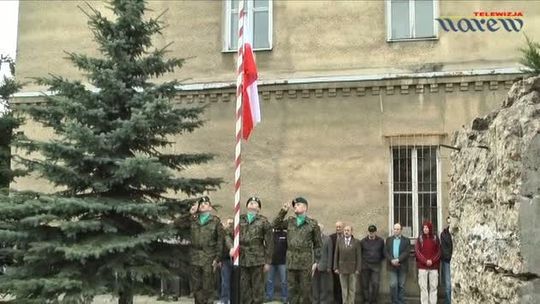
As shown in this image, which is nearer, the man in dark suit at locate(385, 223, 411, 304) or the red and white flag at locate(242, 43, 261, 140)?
the red and white flag at locate(242, 43, 261, 140)

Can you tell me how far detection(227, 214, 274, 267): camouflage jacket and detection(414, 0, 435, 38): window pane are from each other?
5.91m

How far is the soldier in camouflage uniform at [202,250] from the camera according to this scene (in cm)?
973

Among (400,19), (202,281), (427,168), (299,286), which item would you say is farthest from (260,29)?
(202,281)

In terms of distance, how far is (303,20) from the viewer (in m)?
14.0

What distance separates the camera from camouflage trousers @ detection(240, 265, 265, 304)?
32.3 ft

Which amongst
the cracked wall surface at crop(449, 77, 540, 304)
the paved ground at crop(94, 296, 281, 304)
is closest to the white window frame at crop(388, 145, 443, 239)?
the paved ground at crop(94, 296, 281, 304)

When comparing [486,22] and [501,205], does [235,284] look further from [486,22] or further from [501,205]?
[486,22]

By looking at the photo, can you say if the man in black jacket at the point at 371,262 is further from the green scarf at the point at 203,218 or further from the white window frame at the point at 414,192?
the green scarf at the point at 203,218

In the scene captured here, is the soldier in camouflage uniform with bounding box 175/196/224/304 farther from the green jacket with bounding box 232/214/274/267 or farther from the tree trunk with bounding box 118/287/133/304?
the tree trunk with bounding box 118/287/133/304

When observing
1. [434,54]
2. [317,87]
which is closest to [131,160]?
[317,87]

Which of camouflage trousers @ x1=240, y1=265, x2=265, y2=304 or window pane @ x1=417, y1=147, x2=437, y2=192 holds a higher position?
window pane @ x1=417, y1=147, x2=437, y2=192

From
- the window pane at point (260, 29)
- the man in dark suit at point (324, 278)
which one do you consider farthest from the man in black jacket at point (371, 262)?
the window pane at point (260, 29)

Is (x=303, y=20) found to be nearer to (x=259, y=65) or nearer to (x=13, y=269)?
(x=259, y=65)

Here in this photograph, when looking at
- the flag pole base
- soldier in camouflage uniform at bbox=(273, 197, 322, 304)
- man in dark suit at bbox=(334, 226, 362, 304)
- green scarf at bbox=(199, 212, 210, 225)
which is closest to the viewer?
the flag pole base
